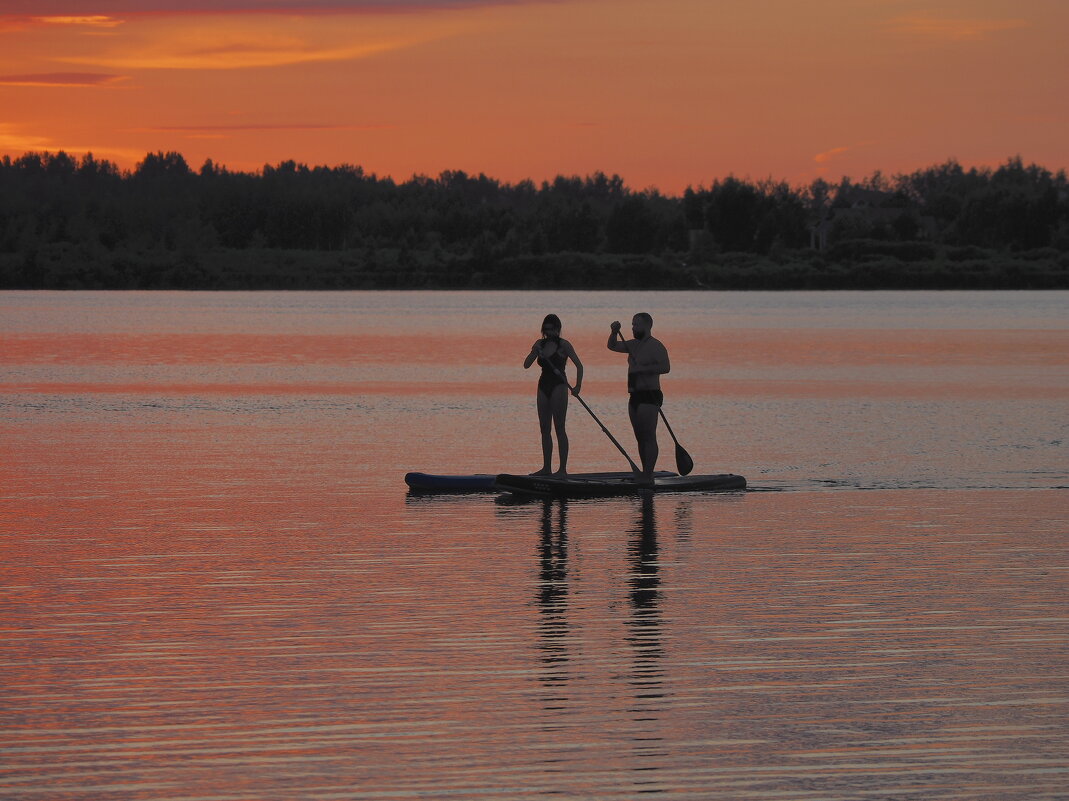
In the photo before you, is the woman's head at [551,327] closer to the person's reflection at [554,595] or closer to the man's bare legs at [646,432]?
the man's bare legs at [646,432]

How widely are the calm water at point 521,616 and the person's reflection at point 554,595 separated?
1.6 inches

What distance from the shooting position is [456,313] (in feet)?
333

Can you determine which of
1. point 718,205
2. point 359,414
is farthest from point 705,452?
point 718,205

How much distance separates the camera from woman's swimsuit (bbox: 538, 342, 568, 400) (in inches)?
667

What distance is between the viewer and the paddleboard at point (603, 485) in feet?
54.1

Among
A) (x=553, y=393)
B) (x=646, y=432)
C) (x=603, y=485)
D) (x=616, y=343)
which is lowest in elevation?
(x=603, y=485)

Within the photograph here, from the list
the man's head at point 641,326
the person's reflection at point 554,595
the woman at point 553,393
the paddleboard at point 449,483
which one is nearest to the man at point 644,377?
the man's head at point 641,326

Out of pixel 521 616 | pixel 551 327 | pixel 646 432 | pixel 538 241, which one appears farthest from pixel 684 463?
pixel 538 241

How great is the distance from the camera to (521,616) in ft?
35.6

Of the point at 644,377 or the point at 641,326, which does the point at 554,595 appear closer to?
the point at 641,326

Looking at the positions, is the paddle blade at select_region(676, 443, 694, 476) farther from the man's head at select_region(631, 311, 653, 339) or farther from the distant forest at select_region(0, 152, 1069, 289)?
the distant forest at select_region(0, 152, 1069, 289)

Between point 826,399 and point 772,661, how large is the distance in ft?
77.3

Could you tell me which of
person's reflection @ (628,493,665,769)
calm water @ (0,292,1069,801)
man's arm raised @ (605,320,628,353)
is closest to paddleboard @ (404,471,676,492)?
calm water @ (0,292,1069,801)

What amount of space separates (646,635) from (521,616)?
92 centimetres
